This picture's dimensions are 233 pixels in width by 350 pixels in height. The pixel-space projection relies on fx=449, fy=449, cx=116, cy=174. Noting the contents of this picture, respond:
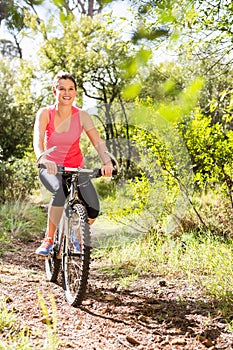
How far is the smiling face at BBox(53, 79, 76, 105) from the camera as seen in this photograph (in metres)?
3.26

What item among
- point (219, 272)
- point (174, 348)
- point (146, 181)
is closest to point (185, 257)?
point (219, 272)

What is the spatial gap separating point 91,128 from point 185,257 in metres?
1.63

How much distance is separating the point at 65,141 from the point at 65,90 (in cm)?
38

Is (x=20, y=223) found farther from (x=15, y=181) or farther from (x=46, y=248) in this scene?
(x=46, y=248)

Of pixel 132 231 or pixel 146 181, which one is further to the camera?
pixel 132 231

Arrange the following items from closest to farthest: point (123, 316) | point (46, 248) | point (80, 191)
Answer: point (123, 316) < point (80, 191) < point (46, 248)

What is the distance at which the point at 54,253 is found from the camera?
3.49 m

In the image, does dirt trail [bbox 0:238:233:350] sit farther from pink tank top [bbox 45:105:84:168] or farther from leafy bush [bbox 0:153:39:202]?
leafy bush [bbox 0:153:39:202]

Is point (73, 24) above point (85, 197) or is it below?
above

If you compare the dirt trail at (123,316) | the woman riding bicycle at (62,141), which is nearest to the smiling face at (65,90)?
the woman riding bicycle at (62,141)

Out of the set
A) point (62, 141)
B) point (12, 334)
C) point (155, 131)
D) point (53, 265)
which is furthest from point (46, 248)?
point (155, 131)

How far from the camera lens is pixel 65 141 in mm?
3365

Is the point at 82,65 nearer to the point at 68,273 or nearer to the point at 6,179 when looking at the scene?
the point at 6,179

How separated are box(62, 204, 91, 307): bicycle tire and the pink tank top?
42 centimetres
